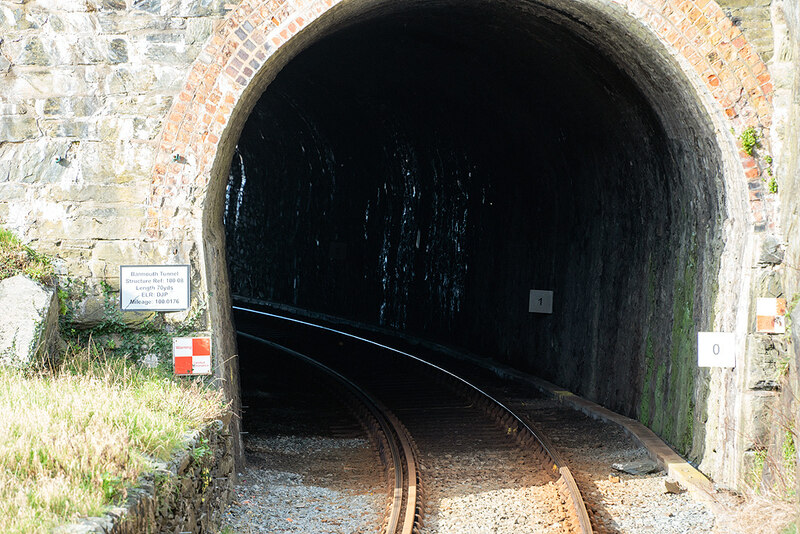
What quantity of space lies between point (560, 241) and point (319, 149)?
7.69 metres

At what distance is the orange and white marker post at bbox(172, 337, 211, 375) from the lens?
7441 mm

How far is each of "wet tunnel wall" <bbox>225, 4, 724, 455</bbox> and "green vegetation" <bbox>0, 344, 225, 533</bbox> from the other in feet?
16.9

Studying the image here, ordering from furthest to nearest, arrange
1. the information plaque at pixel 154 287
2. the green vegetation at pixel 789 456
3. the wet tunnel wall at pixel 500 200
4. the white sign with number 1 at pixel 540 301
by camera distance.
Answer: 1. the white sign with number 1 at pixel 540 301
2. the wet tunnel wall at pixel 500 200
3. the information plaque at pixel 154 287
4. the green vegetation at pixel 789 456

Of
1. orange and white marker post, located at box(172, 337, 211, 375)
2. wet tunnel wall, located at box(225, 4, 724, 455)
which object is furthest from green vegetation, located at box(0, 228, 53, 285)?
wet tunnel wall, located at box(225, 4, 724, 455)

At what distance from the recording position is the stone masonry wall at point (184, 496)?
448 centimetres

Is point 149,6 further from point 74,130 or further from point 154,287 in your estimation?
point 154,287

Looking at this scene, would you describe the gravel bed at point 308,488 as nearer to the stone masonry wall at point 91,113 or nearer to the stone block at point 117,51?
the stone masonry wall at point 91,113

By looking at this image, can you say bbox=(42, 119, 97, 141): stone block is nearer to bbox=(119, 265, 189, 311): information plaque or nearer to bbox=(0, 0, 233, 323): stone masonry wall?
bbox=(0, 0, 233, 323): stone masonry wall

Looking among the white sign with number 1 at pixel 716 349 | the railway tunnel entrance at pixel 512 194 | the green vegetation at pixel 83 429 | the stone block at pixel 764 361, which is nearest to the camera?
the green vegetation at pixel 83 429

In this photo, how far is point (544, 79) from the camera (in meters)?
11.0

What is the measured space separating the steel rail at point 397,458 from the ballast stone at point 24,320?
10.3 feet

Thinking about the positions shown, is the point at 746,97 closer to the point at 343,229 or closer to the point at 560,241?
the point at 560,241

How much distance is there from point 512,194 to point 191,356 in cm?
790

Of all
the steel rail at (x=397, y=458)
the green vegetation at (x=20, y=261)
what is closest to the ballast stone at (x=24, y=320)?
the green vegetation at (x=20, y=261)
